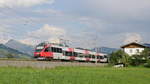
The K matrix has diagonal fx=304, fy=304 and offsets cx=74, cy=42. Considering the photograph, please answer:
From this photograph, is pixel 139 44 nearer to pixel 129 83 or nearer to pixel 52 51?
pixel 52 51

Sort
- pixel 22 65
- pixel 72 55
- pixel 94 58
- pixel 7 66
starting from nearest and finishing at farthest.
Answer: pixel 7 66 < pixel 22 65 < pixel 72 55 < pixel 94 58

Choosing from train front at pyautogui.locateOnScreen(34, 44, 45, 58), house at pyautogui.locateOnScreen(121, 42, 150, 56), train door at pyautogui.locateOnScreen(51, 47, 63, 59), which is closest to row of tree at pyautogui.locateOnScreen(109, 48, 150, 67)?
house at pyautogui.locateOnScreen(121, 42, 150, 56)

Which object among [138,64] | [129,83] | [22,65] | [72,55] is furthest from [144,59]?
[129,83]

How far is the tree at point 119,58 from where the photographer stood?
7864 cm

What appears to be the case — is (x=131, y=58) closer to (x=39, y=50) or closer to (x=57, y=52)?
(x=57, y=52)

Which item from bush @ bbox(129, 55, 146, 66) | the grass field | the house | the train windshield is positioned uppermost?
the house

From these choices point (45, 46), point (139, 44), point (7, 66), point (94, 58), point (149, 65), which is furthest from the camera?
point (139, 44)

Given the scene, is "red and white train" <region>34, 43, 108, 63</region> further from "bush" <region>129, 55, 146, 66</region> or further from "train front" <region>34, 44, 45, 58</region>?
"bush" <region>129, 55, 146, 66</region>

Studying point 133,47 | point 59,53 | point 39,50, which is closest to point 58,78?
point 39,50

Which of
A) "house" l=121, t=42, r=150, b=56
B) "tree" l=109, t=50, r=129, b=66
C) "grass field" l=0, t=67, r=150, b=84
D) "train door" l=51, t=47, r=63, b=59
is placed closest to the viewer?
"grass field" l=0, t=67, r=150, b=84

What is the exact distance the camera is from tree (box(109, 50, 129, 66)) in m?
78.6

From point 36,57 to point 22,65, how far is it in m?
15.6

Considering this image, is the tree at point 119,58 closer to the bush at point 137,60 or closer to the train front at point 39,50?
the bush at point 137,60

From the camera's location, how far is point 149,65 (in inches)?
2938
